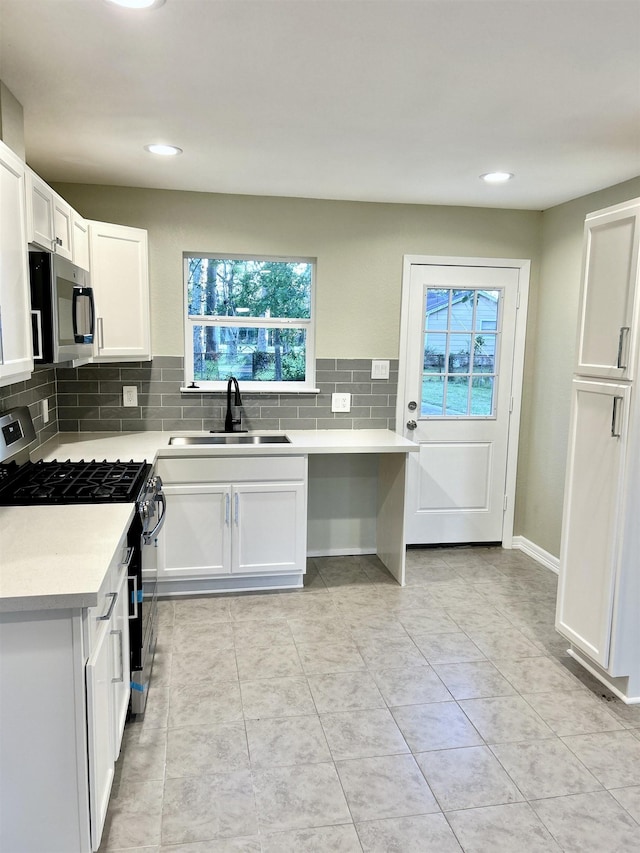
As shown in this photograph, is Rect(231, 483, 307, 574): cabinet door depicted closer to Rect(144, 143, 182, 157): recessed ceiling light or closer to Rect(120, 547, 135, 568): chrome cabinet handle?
Rect(120, 547, 135, 568): chrome cabinet handle

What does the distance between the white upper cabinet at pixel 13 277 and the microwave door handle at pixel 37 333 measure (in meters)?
0.05

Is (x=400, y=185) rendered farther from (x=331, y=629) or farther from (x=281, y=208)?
(x=331, y=629)

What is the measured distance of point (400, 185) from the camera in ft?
11.5

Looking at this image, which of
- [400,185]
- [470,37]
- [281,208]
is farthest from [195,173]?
[470,37]

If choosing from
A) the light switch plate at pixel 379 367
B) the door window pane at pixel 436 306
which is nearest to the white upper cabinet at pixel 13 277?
the light switch plate at pixel 379 367

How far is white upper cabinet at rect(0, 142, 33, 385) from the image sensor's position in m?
1.91

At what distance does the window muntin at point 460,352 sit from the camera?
419 cm

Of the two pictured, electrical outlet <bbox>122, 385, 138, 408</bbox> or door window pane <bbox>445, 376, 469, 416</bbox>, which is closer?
electrical outlet <bbox>122, 385, 138, 408</bbox>

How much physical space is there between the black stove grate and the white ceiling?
143 centimetres

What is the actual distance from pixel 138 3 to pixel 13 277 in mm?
894

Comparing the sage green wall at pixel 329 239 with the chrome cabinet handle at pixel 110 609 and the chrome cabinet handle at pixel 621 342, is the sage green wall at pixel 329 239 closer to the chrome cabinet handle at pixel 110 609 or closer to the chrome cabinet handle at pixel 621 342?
the chrome cabinet handle at pixel 621 342

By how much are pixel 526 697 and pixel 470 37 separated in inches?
95.7

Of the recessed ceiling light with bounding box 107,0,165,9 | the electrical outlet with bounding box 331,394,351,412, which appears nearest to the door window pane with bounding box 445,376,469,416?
the electrical outlet with bounding box 331,394,351,412

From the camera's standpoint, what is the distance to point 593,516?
2625mm
